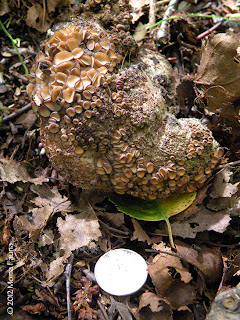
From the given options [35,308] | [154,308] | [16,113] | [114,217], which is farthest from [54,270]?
[16,113]

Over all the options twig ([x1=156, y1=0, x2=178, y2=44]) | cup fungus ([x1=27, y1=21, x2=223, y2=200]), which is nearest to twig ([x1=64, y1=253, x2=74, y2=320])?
cup fungus ([x1=27, y1=21, x2=223, y2=200])

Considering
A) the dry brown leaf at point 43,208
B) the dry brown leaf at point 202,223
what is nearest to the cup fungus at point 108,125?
the dry brown leaf at point 202,223

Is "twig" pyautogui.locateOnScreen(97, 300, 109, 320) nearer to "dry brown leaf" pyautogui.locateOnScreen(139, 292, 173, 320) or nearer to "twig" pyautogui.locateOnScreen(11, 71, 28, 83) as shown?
"dry brown leaf" pyautogui.locateOnScreen(139, 292, 173, 320)

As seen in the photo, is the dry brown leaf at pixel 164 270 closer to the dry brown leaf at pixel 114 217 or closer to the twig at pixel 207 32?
the dry brown leaf at pixel 114 217

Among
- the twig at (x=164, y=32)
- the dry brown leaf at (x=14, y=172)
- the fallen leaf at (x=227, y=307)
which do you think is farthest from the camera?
the twig at (x=164, y=32)

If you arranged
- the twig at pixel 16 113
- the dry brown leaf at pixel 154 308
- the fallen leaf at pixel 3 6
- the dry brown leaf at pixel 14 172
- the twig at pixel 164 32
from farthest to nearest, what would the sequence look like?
the fallen leaf at pixel 3 6
the twig at pixel 164 32
the twig at pixel 16 113
the dry brown leaf at pixel 14 172
the dry brown leaf at pixel 154 308

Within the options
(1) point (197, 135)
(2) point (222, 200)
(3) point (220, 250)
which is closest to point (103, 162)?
(1) point (197, 135)
